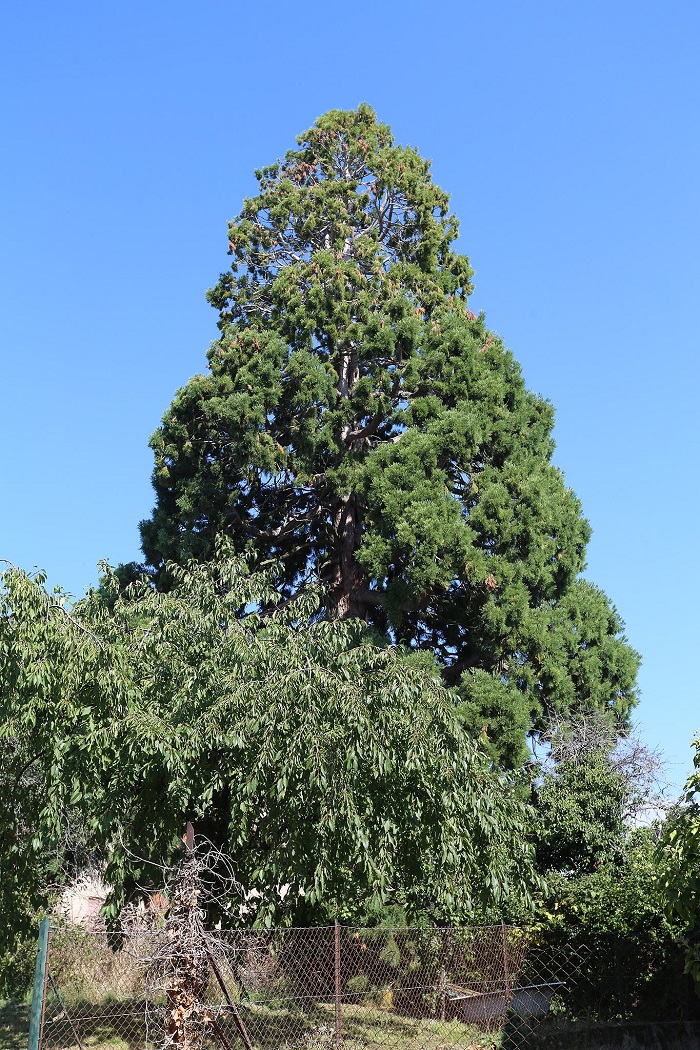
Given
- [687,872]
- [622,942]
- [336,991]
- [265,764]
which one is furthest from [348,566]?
[687,872]

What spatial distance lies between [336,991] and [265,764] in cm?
209

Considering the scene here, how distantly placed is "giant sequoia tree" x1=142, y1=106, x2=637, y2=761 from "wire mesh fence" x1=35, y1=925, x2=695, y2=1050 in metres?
3.98

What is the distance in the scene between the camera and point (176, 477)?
62.3 feet

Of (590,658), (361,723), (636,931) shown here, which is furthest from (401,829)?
(590,658)

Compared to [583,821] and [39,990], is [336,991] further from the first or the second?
[583,821]

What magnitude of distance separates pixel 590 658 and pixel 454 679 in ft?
8.35

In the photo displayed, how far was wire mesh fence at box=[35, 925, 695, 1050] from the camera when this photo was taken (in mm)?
7801

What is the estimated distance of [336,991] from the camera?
7828 mm

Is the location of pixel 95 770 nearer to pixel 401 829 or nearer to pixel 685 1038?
pixel 401 829

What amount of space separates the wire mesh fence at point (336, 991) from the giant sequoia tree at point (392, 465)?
3.98 m

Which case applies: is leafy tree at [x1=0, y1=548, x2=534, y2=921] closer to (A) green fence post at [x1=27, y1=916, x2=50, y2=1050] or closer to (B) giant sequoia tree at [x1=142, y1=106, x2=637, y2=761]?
→ (A) green fence post at [x1=27, y1=916, x2=50, y2=1050]

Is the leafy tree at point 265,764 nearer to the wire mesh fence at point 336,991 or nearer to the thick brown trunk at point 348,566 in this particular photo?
the wire mesh fence at point 336,991

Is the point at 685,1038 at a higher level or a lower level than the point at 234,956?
lower

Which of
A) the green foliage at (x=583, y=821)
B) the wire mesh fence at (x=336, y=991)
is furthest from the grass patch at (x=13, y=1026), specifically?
the green foliage at (x=583, y=821)
